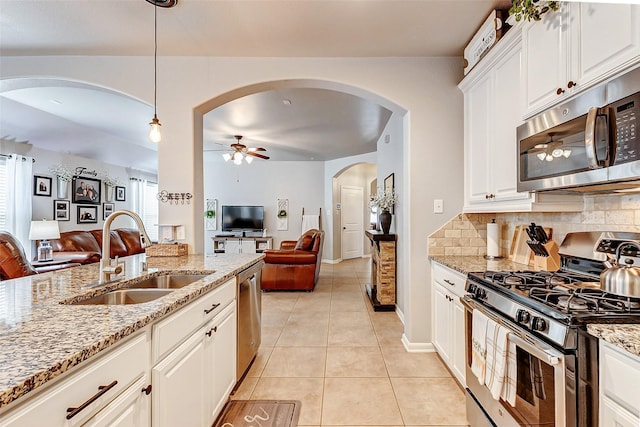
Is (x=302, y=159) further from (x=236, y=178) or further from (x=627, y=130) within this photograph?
(x=627, y=130)

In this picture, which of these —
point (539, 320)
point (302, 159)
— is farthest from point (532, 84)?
point (302, 159)

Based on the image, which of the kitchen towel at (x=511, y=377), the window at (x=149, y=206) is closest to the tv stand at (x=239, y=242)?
the window at (x=149, y=206)

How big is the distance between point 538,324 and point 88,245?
21.4 feet

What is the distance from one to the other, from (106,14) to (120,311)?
219cm

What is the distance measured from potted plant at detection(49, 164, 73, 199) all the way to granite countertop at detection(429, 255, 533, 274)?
6.41m

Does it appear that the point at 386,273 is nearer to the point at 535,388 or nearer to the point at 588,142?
the point at 535,388

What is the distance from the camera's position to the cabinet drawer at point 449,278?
2.10 m

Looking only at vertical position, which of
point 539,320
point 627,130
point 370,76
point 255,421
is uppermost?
point 370,76

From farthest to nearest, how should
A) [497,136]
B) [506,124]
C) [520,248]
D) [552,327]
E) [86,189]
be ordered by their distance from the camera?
[86,189], [520,248], [497,136], [506,124], [552,327]

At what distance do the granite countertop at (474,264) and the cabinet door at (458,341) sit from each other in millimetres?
241

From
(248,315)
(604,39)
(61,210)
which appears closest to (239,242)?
(61,210)

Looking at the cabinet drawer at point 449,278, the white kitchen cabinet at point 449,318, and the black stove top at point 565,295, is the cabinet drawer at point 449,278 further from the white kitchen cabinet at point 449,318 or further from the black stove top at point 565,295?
the black stove top at point 565,295

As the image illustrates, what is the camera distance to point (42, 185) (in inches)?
207

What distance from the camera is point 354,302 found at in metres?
4.45
